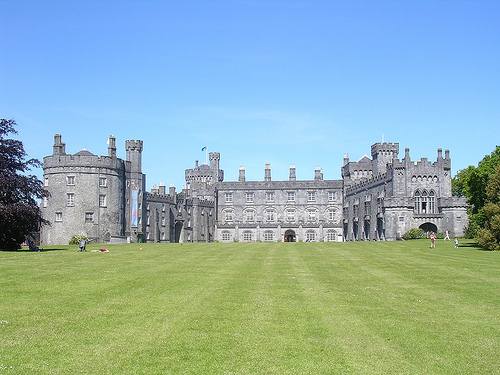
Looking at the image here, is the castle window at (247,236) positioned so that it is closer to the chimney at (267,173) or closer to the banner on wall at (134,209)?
the chimney at (267,173)

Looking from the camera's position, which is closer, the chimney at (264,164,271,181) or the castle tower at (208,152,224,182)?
the chimney at (264,164,271,181)

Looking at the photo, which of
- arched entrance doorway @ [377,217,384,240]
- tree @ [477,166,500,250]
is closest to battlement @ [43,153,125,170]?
arched entrance doorway @ [377,217,384,240]

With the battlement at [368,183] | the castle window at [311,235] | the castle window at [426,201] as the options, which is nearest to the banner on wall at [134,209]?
the battlement at [368,183]

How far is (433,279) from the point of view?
21.9m

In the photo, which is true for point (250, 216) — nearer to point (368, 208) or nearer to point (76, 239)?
point (368, 208)

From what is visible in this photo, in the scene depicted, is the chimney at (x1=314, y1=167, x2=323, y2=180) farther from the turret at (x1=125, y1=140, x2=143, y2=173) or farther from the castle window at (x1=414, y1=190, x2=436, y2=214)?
the turret at (x1=125, y1=140, x2=143, y2=173)

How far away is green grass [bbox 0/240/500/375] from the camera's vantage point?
10859 millimetres

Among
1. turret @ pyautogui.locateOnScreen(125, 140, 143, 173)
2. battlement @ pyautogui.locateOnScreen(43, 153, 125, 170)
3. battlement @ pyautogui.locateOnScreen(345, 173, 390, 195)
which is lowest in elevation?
battlement @ pyautogui.locateOnScreen(345, 173, 390, 195)

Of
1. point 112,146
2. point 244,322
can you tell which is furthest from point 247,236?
point 244,322

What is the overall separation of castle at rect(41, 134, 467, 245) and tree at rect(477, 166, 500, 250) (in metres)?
26.1

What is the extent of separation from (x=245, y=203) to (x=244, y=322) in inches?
3273

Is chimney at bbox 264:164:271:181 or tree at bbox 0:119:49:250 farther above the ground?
chimney at bbox 264:164:271:181

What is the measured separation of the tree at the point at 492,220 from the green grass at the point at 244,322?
62.0ft

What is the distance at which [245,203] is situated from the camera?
97.0m
